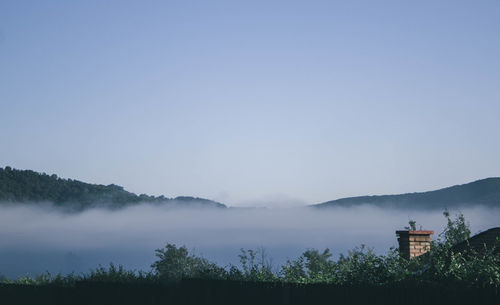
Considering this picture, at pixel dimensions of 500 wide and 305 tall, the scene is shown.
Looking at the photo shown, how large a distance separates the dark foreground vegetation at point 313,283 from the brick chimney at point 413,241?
3163 mm

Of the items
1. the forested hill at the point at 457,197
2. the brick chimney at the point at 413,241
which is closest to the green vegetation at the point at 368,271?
the brick chimney at the point at 413,241

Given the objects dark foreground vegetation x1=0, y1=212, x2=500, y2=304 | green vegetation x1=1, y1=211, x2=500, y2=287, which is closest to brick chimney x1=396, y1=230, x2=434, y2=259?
dark foreground vegetation x1=0, y1=212, x2=500, y2=304

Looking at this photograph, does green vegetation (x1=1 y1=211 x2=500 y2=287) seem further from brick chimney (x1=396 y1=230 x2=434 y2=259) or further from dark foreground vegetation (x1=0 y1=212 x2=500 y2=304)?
brick chimney (x1=396 y1=230 x2=434 y2=259)

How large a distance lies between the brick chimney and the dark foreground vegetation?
3163 millimetres

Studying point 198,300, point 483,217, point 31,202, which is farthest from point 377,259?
point 31,202

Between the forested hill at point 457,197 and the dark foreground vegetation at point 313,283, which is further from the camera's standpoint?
the forested hill at point 457,197

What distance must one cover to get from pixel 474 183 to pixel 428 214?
524 inches

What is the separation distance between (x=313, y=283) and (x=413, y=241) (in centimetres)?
679

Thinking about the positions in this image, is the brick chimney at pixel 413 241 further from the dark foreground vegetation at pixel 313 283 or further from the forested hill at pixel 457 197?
the forested hill at pixel 457 197

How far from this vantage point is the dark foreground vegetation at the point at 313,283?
14328 mm

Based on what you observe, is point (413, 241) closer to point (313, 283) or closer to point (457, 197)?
point (313, 283)

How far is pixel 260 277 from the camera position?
18.2 meters

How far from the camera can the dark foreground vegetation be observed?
1433 centimetres

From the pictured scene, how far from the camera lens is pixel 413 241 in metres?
22.1
